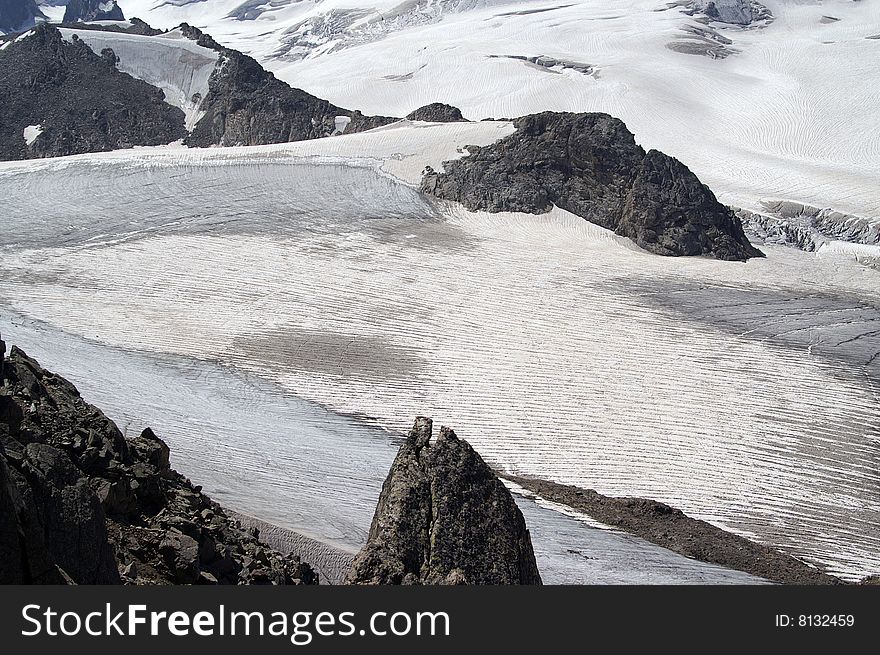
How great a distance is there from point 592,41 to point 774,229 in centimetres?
4466


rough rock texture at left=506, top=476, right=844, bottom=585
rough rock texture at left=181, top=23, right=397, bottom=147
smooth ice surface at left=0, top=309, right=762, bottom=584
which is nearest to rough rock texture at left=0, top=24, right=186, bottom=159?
rough rock texture at left=181, top=23, right=397, bottom=147

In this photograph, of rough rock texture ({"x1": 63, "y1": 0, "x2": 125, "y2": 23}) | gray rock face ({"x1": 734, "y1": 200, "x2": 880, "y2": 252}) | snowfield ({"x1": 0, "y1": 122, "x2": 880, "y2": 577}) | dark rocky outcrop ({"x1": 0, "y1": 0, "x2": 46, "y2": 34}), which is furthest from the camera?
dark rocky outcrop ({"x1": 0, "y1": 0, "x2": 46, "y2": 34})

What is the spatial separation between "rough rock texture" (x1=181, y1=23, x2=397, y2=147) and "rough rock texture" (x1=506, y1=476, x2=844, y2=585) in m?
30.4

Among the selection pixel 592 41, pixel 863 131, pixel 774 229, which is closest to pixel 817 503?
pixel 774 229

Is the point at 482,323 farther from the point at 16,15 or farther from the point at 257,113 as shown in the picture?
the point at 16,15

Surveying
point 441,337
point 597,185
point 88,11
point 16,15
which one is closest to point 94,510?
point 441,337

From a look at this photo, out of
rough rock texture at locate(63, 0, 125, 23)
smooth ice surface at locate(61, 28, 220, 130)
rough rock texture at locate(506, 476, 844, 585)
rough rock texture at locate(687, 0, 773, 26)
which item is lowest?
rough rock texture at locate(506, 476, 844, 585)

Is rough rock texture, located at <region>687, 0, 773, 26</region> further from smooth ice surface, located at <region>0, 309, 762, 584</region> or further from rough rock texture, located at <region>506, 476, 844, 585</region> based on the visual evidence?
rough rock texture, located at <region>506, 476, 844, 585</region>

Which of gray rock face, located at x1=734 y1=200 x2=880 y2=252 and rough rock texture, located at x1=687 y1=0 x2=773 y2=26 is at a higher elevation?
A: rough rock texture, located at x1=687 y1=0 x2=773 y2=26

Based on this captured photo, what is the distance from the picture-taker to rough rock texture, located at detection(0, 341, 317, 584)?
6023 millimetres

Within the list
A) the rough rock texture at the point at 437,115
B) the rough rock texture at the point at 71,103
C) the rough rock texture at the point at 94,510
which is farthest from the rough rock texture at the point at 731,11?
the rough rock texture at the point at 94,510

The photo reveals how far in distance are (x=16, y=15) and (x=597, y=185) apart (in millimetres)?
115340

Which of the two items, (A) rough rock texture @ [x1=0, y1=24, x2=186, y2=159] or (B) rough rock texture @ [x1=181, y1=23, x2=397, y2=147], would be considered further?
(B) rough rock texture @ [x1=181, y1=23, x2=397, y2=147]

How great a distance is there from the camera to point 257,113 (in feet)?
147
